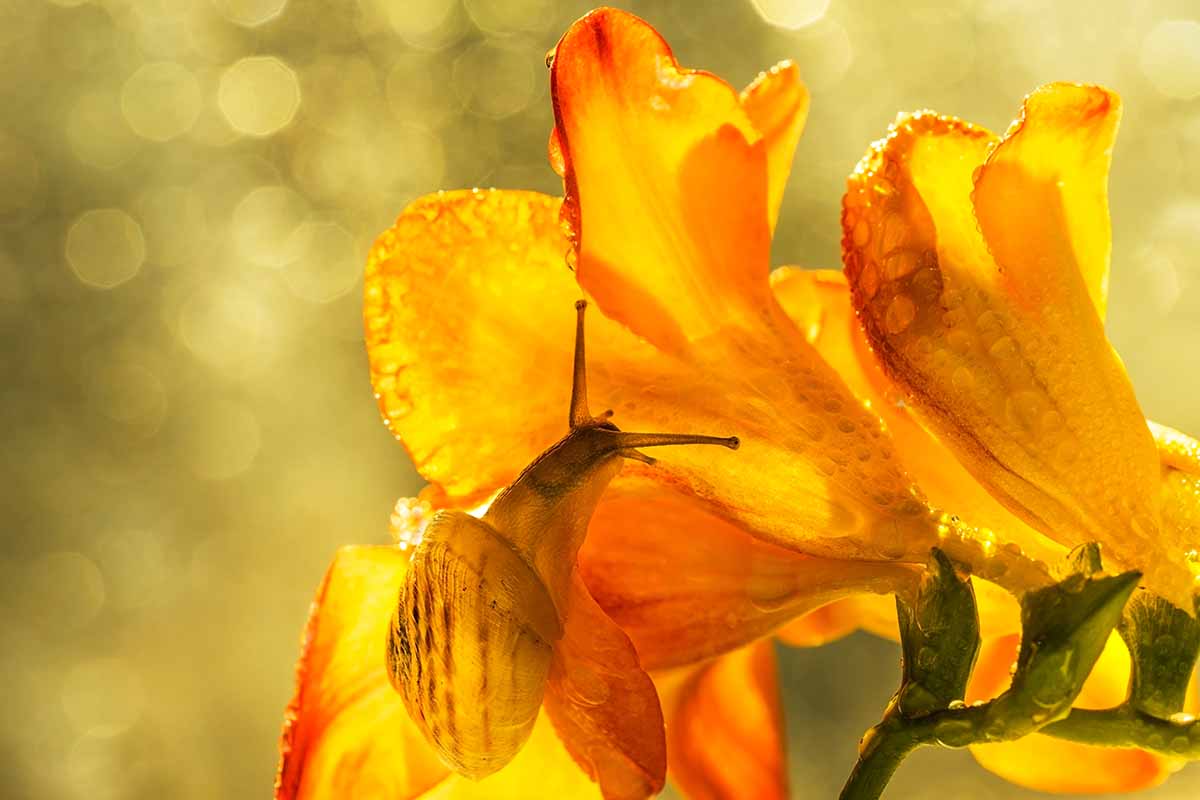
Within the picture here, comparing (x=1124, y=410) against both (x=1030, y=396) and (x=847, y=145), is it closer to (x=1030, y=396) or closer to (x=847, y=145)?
(x=1030, y=396)

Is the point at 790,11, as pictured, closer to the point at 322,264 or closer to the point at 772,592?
the point at 322,264

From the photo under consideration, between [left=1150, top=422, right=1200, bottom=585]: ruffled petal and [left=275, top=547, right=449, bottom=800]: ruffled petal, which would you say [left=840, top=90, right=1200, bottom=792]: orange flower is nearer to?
[left=1150, top=422, right=1200, bottom=585]: ruffled petal

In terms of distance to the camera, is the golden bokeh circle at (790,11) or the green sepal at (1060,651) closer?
the green sepal at (1060,651)

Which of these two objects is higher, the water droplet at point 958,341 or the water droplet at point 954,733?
the water droplet at point 958,341

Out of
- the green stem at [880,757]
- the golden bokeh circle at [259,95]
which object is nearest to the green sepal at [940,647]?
the green stem at [880,757]

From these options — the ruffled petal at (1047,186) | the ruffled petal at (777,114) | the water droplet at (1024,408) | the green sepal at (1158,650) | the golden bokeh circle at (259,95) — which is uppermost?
the golden bokeh circle at (259,95)

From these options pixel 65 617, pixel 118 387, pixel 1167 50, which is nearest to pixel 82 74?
pixel 118 387

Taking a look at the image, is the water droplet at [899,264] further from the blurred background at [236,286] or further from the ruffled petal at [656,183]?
the blurred background at [236,286]

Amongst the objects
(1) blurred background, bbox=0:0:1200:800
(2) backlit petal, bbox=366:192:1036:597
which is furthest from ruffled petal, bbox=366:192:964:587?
(1) blurred background, bbox=0:0:1200:800
